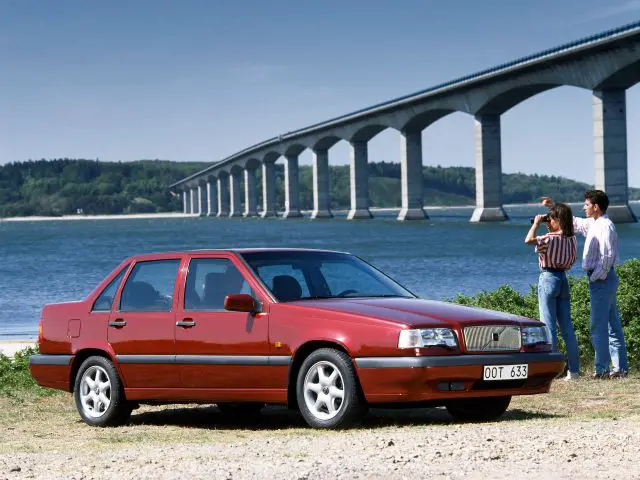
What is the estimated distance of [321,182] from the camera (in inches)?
5453

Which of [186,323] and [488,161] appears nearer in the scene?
[186,323]

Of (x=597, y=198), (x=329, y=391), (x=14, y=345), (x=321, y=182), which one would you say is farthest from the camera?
(x=321, y=182)

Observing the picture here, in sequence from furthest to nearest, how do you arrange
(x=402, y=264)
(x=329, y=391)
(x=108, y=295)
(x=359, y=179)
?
(x=359, y=179) < (x=402, y=264) < (x=108, y=295) < (x=329, y=391)

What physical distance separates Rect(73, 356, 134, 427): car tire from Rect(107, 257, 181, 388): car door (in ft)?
0.43

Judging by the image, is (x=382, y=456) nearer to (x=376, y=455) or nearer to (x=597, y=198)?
(x=376, y=455)

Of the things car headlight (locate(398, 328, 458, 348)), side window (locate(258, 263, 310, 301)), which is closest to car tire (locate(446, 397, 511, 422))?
car headlight (locate(398, 328, 458, 348))

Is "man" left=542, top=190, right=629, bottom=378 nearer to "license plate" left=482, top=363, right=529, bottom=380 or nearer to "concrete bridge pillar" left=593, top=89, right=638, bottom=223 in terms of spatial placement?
"license plate" left=482, top=363, right=529, bottom=380

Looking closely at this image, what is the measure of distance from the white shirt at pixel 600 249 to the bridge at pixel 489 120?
55.8 meters

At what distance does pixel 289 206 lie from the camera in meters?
156

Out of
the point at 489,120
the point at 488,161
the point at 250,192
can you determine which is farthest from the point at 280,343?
the point at 250,192

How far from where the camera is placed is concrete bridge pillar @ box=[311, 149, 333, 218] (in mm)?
134750

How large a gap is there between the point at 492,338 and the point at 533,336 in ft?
1.42

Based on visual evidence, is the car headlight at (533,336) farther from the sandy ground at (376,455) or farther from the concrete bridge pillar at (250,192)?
the concrete bridge pillar at (250,192)

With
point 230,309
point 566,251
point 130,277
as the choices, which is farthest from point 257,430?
point 566,251
